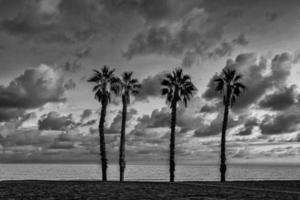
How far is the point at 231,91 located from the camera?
192 ft

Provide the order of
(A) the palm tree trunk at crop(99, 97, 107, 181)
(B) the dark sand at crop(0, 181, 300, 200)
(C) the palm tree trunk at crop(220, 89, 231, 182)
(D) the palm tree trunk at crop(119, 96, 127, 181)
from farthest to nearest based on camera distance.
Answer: (D) the palm tree trunk at crop(119, 96, 127, 181)
(A) the palm tree trunk at crop(99, 97, 107, 181)
(C) the palm tree trunk at crop(220, 89, 231, 182)
(B) the dark sand at crop(0, 181, 300, 200)

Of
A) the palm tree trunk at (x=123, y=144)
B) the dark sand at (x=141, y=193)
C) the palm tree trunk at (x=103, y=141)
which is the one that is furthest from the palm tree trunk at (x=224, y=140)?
the dark sand at (x=141, y=193)

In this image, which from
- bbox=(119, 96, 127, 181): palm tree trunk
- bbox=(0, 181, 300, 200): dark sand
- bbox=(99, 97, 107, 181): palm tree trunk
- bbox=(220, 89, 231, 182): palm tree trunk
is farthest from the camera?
bbox=(119, 96, 127, 181): palm tree trunk

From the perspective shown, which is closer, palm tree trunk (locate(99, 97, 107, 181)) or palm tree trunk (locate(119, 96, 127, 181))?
palm tree trunk (locate(99, 97, 107, 181))

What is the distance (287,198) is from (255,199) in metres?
2.05

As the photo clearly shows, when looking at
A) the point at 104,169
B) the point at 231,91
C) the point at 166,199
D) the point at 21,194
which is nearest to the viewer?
the point at 166,199

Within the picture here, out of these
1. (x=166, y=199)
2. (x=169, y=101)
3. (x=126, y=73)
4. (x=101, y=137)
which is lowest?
(x=166, y=199)

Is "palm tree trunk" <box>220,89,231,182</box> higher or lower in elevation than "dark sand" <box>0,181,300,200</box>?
higher

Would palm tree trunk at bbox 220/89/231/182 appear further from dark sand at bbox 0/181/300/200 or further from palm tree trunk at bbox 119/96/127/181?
dark sand at bbox 0/181/300/200

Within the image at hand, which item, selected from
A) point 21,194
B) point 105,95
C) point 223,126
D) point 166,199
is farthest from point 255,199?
point 105,95

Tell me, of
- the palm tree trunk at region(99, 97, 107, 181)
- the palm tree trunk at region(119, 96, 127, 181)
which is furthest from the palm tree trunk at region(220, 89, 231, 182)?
the palm tree trunk at region(99, 97, 107, 181)

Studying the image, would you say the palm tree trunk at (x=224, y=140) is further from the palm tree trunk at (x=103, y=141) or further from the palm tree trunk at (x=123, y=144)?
the palm tree trunk at (x=103, y=141)

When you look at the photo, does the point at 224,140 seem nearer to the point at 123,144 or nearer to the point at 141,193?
the point at 123,144

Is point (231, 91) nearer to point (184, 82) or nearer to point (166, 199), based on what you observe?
point (184, 82)
